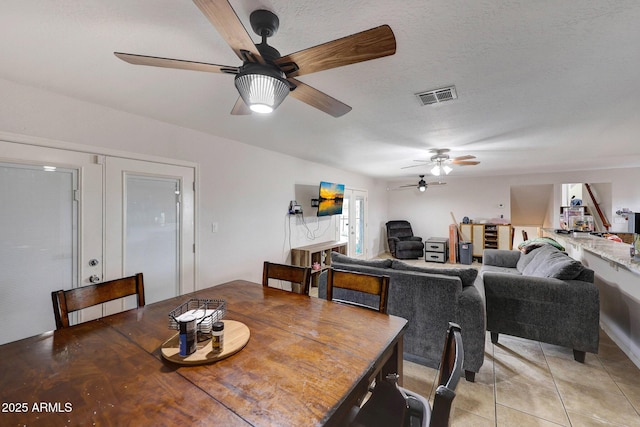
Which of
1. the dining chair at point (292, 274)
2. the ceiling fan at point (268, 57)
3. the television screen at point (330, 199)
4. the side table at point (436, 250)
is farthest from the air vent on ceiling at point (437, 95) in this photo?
the side table at point (436, 250)

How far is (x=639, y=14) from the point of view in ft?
4.10

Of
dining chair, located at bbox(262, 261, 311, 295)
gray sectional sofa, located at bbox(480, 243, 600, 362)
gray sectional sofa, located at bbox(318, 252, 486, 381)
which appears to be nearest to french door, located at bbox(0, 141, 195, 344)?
dining chair, located at bbox(262, 261, 311, 295)

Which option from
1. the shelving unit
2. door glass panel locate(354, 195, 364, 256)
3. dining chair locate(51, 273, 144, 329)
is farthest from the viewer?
door glass panel locate(354, 195, 364, 256)

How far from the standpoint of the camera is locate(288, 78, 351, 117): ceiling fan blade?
4.78ft

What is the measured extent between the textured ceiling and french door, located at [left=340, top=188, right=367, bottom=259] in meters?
3.27

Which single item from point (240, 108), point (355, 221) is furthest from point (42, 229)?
point (355, 221)

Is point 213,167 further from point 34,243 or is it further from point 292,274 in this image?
point 292,274

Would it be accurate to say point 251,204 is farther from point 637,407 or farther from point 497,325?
point 637,407

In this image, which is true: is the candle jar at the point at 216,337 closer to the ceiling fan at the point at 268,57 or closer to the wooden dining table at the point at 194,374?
the wooden dining table at the point at 194,374

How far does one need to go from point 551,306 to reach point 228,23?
3176mm

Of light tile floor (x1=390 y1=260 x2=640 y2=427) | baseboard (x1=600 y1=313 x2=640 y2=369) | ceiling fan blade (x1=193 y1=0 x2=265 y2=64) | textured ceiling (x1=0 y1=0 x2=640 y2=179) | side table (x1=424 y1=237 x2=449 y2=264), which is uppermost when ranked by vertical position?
textured ceiling (x1=0 y1=0 x2=640 y2=179)

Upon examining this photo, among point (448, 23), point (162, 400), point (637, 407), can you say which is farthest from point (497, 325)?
point (162, 400)

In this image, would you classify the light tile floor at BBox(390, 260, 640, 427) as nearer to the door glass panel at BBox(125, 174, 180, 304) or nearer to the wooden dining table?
the wooden dining table

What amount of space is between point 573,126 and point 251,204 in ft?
12.8
